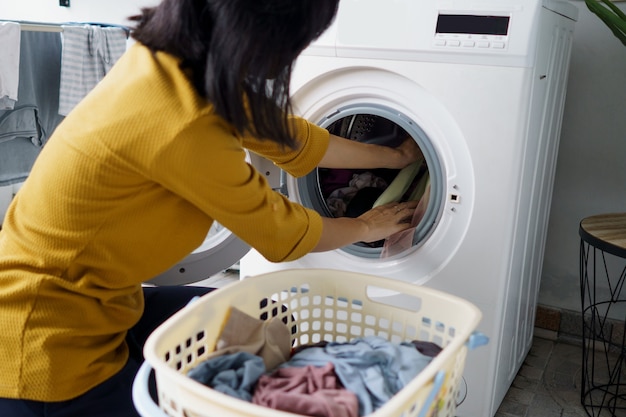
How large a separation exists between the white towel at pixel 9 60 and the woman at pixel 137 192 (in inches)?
41.5

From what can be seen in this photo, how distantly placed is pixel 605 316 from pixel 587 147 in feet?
1.63

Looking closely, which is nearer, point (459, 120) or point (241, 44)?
point (241, 44)

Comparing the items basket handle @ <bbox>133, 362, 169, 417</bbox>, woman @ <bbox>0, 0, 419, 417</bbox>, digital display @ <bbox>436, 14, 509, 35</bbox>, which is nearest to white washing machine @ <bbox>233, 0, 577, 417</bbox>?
digital display @ <bbox>436, 14, 509, 35</bbox>

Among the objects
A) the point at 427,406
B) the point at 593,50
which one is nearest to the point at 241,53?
the point at 427,406

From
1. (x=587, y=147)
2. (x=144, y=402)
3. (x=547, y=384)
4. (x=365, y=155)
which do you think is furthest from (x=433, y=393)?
(x=587, y=147)

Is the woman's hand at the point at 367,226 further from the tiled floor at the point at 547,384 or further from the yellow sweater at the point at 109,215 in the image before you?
the tiled floor at the point at 547,384

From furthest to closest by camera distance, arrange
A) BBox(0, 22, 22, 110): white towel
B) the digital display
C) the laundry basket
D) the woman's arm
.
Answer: BBox(0, 22, 22, 110): white towel → the woman's arm → the digital display → the laundry basket

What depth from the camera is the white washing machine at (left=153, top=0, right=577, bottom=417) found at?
124 cm

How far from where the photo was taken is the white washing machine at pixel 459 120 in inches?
49.0

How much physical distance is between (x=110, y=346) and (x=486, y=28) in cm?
94

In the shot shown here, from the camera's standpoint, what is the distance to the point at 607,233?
1.34m

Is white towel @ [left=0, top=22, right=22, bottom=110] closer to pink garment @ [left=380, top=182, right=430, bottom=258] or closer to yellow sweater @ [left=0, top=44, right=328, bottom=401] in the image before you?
yellow sweater @ [left=0, top=44, right=328, bottom=401]

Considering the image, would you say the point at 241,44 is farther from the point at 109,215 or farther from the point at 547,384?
the point at 547,384

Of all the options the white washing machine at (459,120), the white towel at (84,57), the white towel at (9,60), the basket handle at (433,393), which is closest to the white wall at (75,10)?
the white towel at (84,57)
